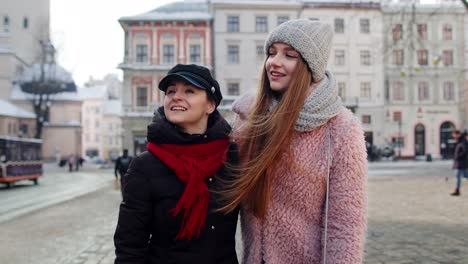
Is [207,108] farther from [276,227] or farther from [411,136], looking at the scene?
[411,136]

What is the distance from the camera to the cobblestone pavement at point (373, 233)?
245 inches

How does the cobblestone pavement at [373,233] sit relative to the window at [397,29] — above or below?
below

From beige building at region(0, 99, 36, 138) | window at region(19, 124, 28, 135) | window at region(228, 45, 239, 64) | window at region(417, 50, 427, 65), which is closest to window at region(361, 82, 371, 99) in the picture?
window at region(417, 50, 427, 65)

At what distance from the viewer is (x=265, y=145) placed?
2086 millimetres

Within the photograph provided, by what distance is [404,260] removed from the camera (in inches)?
225

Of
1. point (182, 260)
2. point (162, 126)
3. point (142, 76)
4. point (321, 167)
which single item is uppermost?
point (142, 76)

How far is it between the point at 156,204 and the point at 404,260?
4.54m

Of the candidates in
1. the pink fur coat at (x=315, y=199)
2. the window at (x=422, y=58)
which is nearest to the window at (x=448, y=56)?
the window at (x=422, y=58)

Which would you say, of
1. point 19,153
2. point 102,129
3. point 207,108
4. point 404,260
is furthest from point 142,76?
point 102,129

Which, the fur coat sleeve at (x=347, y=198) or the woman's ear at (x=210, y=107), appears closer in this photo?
the fur coat sleeve at (x=347, y=198)

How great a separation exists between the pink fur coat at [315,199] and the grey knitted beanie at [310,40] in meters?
0.25

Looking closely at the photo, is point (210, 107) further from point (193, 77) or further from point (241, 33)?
point (241, 33)

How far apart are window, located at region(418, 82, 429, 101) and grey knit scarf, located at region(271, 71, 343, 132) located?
48351 mm

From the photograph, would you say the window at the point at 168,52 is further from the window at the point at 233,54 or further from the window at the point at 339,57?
the window at the point at 339,57
